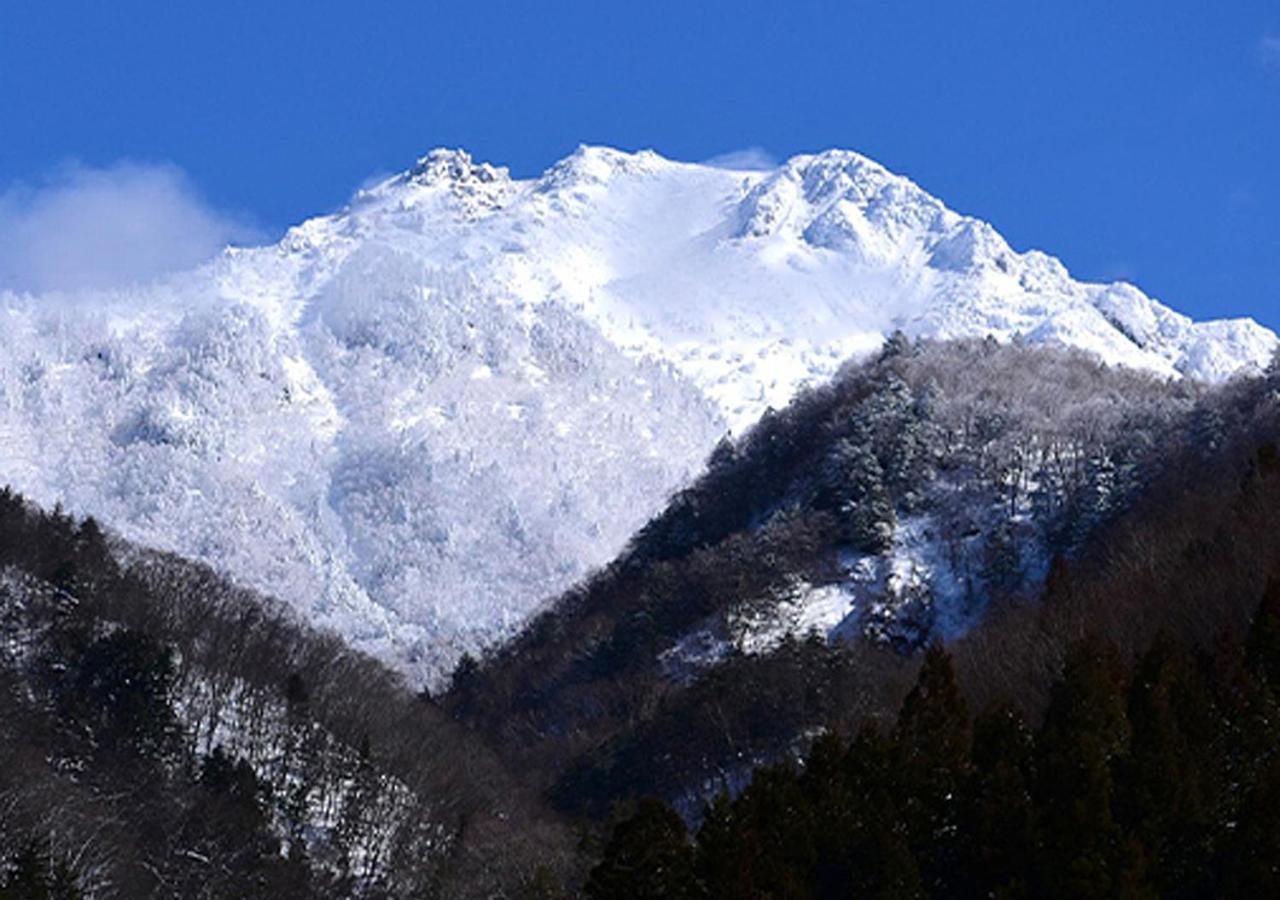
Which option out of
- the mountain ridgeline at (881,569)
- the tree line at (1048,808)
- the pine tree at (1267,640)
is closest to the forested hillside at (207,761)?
the mountain ridgeline at (881,569)

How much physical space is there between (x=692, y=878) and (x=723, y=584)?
194 feet

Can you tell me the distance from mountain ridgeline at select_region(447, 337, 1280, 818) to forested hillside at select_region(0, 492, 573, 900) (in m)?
9.21

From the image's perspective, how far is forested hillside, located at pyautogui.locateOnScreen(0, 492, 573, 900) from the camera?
198 feet

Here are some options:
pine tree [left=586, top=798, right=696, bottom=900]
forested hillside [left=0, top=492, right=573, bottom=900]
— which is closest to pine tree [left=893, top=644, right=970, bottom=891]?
pine tree [left=586, top=798, right=696, bottom=900]

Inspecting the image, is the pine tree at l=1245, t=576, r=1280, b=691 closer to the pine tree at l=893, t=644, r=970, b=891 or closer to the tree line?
the tree line

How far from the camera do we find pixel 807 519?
99625mm

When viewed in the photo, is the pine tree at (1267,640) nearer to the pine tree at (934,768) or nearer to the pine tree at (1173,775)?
the pine tree at (1173,775)

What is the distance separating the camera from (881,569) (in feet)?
306

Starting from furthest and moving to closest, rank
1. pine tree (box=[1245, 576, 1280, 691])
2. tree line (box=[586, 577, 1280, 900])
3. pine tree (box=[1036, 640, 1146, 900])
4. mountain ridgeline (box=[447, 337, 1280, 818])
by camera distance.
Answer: mountain ridgeline (box=[447, 337, 1280, 818]) < pine tree (box=[1245, 576, 1280, 691]) < tree line (box=[586, 577, 1280, 900]) < pine tree (box=[1036, 640, 1146, 900])

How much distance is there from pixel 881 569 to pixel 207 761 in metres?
38.8

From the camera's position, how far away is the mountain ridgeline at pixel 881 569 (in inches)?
2435

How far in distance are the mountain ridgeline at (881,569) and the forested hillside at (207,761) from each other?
30.2 feet

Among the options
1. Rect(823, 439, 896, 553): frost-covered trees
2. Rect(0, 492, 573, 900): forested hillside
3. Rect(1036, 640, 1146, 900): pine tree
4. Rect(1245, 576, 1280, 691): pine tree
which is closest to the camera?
Rect(1036, 640, 1146, 900): pine tree

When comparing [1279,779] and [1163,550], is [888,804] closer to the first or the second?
[1279,779]
